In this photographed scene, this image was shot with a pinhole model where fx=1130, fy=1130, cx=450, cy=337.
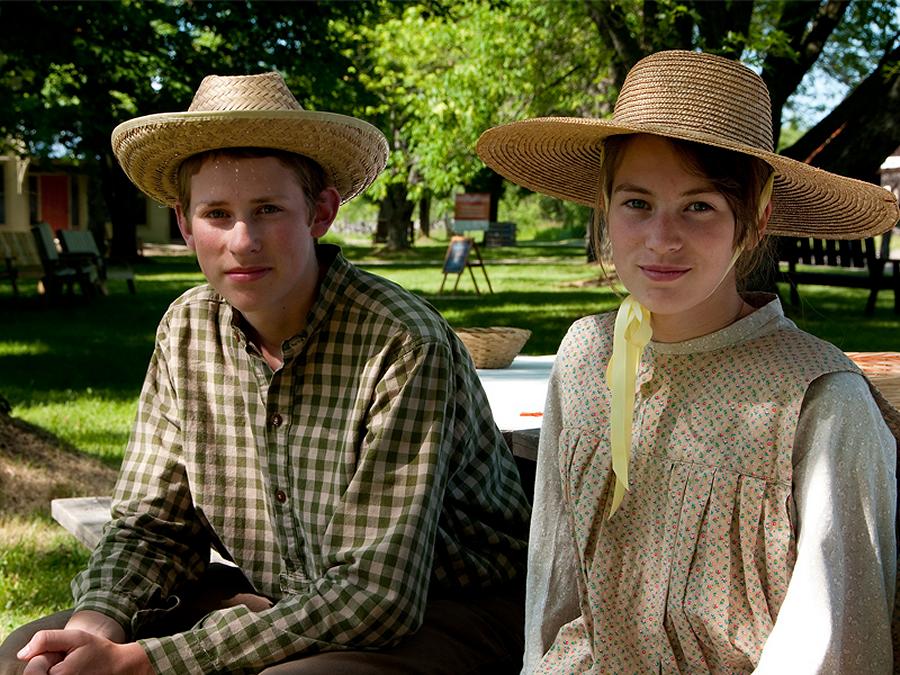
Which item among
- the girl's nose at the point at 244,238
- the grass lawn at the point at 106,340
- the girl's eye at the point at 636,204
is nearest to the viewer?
the girl's eye at the point at 636,204

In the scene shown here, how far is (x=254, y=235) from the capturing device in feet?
7.77

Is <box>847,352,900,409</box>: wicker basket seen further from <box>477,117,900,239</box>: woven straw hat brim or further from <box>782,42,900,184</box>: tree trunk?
<box>782,42,900,184</box>: tree trunk

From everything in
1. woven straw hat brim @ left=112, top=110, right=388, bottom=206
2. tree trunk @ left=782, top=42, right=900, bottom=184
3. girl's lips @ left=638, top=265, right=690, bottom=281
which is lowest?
girl's lips @ left=638, top=265, right=690, bottom=281

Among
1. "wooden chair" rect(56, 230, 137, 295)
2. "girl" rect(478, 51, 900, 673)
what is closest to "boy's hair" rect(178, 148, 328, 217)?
"girl" rect(478, 51, 900, 673)

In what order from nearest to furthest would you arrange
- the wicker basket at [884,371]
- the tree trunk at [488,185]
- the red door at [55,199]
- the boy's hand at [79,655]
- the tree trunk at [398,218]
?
the boy's hand at [79,655]
the wicker basket at [884,371]
the tree trunk at [398,218]
the red door at [55,199]
the tree trunk at [488,185]

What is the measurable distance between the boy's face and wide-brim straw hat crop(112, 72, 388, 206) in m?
0.06

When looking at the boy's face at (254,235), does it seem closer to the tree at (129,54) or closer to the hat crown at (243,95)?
the hat crown at (243,95)

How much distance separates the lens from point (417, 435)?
2.30m

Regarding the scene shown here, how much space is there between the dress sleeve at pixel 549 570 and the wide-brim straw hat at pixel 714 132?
0.58 metres

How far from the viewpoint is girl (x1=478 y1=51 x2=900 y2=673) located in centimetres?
175

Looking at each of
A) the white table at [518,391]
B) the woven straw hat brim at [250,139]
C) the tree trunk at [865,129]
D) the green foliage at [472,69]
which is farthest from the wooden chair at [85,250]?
the woven straw hat brim at [250,139]

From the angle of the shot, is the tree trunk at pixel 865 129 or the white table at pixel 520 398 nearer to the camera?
the white table at pixel 520 398

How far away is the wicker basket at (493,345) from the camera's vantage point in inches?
170

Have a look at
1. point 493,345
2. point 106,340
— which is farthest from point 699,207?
point 106,340
